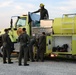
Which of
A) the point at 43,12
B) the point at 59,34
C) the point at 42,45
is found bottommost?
the point at 42,45

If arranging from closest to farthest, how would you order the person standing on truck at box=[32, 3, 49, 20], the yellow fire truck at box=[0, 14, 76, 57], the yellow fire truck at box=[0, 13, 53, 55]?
the yellow fire truck at box=[0, 14, 76, 57] < the yellow fire truck at box=[0, 13, 53, 55] < the person standing on truck at box=[32, 3, 49, 20]

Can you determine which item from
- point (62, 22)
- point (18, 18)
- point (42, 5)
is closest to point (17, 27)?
point (18, 18)

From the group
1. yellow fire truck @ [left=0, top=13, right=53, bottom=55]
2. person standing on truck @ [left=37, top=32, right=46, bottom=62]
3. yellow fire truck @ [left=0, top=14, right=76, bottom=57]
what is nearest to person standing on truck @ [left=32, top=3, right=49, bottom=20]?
yellow fire truck @ [left=0, top=13, right=53, bottom=55]

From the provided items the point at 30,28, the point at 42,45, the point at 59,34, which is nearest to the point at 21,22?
the point at 30,28

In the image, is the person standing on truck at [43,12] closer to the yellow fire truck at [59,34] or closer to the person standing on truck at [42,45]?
the yellow fire truck at [59,34]

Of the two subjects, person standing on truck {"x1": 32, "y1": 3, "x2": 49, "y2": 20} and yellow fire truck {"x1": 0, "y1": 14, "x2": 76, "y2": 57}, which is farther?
person standing on truck {"x1": 32, "y1": 3, "x2": 49, "y2": 20}

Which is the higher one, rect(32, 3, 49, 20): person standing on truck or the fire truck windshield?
rect(32, 3, 49, 20): person standing on truck

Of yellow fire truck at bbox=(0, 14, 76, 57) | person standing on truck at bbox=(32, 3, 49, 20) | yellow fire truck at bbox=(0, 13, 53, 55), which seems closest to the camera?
yellow fire truck at bbox=(0, 14, 76, 57)

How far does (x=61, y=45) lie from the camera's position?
1595 cm

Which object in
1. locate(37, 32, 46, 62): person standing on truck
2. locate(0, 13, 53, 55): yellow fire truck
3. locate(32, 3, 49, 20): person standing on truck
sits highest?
locate(32, 3, 49, 20): person standing on truck

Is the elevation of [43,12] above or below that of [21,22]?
above

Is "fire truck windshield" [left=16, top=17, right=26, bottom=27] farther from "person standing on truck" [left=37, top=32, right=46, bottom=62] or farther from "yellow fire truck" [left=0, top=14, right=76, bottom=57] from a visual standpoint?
"person standing on truck" [left=37, top=32, right=46, bottom=62]

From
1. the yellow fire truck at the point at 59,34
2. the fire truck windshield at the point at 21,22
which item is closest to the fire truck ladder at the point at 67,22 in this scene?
the yellow fire truck at the point at 59,34

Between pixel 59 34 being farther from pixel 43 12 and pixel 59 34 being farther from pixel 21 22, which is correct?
pixel 21 22
